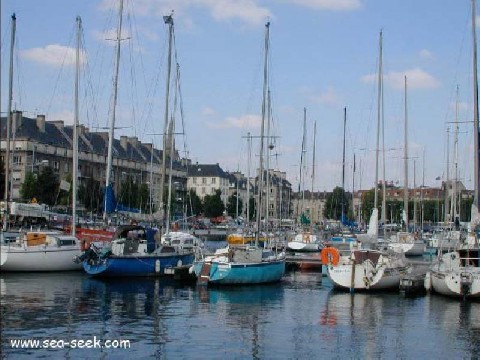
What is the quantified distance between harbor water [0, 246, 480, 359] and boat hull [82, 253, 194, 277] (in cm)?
202

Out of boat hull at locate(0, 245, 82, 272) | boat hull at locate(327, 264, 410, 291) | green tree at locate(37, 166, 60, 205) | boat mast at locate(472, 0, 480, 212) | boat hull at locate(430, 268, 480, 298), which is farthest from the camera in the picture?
green tree at locate(37, 166, 60, 205)

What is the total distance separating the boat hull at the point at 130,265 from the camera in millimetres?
43781

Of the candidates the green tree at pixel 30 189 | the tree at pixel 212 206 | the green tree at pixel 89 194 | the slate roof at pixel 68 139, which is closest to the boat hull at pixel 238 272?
the green tree at pixel 30 189

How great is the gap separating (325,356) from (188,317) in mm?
8812

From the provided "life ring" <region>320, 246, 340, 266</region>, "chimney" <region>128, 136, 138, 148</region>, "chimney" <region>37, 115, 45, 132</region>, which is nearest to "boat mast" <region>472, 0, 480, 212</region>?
"life ring" <region>320, 246, 340, 266</region>

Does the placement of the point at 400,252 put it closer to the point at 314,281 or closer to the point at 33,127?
the point at 314,281

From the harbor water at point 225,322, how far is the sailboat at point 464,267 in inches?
30.0

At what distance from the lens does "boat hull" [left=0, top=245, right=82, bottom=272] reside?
44844 mm

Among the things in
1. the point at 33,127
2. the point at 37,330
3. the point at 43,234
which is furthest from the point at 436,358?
the point at 33,127

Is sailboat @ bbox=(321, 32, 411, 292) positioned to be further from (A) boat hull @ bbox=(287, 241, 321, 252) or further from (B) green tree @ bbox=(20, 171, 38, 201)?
(B) green tree @ bbox=(20, 171, 38, 201)

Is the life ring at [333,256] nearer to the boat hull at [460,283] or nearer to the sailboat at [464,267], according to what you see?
the sailboat at [464,267]

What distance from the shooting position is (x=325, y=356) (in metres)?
22.1

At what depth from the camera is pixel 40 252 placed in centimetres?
4597

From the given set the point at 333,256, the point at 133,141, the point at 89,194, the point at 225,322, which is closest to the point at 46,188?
the point at 89,194
